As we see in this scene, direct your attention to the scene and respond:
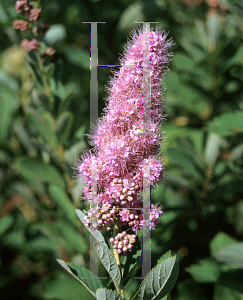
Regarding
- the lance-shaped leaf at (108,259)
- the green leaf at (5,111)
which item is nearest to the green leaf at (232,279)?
the lance-shaped leaf at (108,259)

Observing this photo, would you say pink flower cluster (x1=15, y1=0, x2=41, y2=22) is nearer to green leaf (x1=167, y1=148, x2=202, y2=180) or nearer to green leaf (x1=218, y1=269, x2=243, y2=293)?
green leaf (x1=167, y1=148, x2=202, y2=180)

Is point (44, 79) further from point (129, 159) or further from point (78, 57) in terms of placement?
point (78, 57)

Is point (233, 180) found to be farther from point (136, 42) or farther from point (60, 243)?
point (136, 42)

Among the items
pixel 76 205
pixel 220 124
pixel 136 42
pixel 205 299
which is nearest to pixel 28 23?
pixel 136 42

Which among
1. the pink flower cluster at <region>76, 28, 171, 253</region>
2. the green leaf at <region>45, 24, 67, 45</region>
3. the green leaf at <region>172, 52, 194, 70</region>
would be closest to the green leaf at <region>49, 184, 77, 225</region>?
the pink flower cluster at <region>76, 28, 171, 253</region>

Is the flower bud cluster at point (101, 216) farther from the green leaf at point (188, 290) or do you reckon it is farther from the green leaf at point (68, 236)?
the green leaf at point (188, 290)

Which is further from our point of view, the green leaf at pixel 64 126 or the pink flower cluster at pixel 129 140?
the green leaf at pixel 64 126

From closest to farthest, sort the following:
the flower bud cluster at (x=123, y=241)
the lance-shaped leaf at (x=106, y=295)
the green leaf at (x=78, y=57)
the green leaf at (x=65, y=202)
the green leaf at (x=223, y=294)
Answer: the lance-shaped leaf at (x=106, y=295) < the flower bud cluster at (x=123, y=241) < the green leaf at (x=65, y=202) < the green leaf at (x=223, y=294) < the green leaf at (x=78, y=57)
